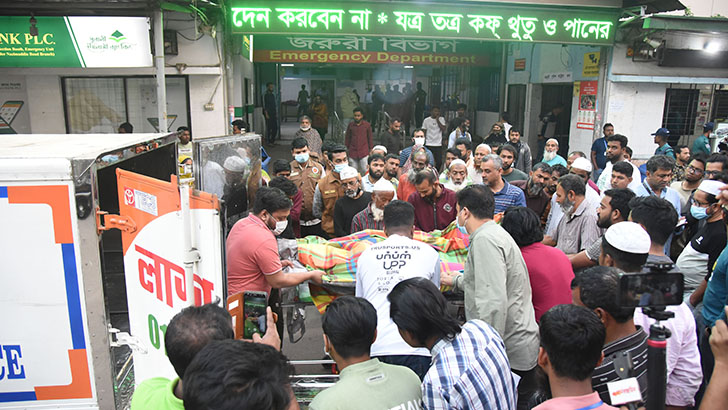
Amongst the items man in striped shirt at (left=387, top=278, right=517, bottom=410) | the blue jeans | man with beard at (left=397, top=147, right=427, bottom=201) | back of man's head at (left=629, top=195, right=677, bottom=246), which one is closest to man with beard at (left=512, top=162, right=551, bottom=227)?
man with beard at (left=397, top=147, right=427, bottom=201)

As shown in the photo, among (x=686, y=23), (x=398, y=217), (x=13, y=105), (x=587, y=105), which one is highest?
(x=686, y=23)

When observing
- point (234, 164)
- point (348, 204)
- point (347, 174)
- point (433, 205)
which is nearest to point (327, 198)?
point (348, 204)

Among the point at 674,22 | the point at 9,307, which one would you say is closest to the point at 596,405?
the point at 9,307

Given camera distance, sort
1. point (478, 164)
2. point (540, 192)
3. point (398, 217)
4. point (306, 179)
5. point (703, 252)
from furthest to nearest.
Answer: point (478, 164) → point (306, 179) → point (540, 192) → point (703, 252) → point (398, 217)

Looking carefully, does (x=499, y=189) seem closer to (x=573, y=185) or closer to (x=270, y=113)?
(x=573, y=185)

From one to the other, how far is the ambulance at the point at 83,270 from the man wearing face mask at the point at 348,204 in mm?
3075

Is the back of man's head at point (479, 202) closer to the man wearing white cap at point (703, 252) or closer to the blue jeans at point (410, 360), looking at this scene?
the blue jeans at point (410, 360)

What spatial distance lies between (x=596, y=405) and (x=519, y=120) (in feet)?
50.7

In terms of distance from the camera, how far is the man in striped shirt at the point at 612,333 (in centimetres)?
254

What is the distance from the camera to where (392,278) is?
3.42 metres

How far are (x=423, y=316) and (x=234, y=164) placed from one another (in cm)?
338

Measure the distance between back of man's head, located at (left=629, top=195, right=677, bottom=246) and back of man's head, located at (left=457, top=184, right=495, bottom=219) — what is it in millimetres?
1097

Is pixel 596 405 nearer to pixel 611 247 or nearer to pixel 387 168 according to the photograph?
pixel 611 247

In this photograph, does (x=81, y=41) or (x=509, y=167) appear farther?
(x=81, y=41)
